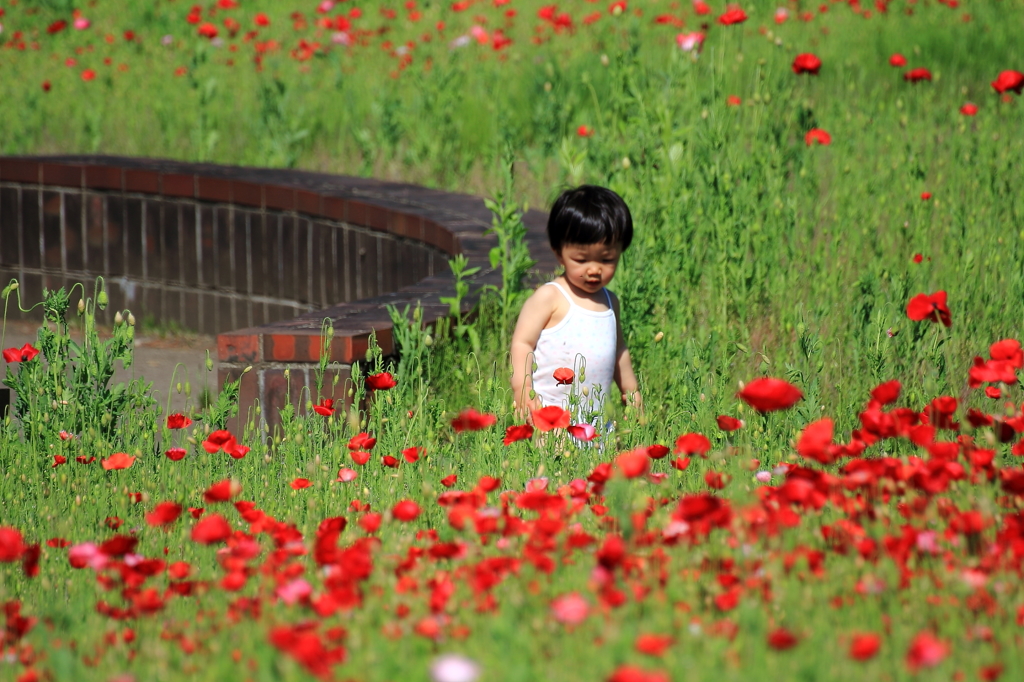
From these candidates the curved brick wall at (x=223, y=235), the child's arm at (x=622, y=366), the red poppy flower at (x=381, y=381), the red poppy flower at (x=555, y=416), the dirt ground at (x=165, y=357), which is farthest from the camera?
the curved brick wall at (x=223, y=235)

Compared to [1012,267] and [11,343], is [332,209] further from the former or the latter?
[1012,267]

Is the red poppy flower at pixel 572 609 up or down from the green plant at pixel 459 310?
down

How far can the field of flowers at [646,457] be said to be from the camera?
169cm

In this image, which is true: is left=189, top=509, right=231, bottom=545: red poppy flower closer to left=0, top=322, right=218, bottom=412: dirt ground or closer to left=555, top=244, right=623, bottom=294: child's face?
left=555, top=244, right=623, bottom=294: child's face

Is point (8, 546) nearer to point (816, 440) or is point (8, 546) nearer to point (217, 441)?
point (217, 441)

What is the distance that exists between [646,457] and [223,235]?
472 cm

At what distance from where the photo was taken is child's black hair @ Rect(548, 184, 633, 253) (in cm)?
333

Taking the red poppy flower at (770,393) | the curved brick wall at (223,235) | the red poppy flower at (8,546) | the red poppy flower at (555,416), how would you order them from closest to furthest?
the red poppy flower at (8,546), the red poppy flower at (770,393), the red poppy flower at (555,416), the curved brick wall at (223,235)

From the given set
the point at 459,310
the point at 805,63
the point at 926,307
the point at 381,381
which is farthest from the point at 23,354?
the point at 805,63

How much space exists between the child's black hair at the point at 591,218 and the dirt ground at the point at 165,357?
2.07 metres

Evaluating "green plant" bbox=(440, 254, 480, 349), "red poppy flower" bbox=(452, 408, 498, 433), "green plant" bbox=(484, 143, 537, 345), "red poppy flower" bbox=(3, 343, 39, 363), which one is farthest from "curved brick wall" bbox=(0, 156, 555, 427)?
"red poppy flower" bbox=(452, 408, 498, 433)

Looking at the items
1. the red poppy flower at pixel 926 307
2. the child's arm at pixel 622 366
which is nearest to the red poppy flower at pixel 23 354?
the child's arm at pixel 622 366

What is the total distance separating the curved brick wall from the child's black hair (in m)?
1.26

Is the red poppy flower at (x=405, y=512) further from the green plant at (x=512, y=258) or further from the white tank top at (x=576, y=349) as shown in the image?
the green plant at (x=512, y=258)
